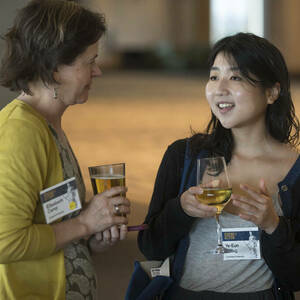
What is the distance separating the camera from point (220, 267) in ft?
7.27

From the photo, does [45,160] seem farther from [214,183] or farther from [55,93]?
[214,183]

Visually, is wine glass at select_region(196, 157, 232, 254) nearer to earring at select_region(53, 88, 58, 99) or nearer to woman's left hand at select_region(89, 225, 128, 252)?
woman's left hand at select_region(89, 225, 128, 252)

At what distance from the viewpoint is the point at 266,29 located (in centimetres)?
2291

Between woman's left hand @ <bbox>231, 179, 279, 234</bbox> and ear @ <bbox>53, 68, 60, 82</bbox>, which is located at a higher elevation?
ear @ <bbox>53, 68, 60, 82</bbox>

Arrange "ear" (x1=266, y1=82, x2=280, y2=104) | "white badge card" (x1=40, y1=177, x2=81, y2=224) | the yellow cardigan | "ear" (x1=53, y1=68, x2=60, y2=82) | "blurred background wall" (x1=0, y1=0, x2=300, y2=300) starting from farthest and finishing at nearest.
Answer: "blurred background wall" (x1=0, y1=0, x2=300, y2=300) → "ear" (x1=266, y1=82, x2=280, y2=104) → "ear" (x1=53, y1=68, x2=60, y2=82) → "white badge card" (x1=40, y1=177, x2=81, y2=224) → the yellow cardigan

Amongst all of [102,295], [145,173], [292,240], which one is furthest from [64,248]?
[145,173]

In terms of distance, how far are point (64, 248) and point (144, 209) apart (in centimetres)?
287

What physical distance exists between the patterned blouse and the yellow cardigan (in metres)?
0.07

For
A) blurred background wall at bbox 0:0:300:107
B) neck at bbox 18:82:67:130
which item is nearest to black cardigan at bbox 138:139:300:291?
neck at bbox 18:82:67:130

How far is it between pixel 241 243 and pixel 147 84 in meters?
16.7

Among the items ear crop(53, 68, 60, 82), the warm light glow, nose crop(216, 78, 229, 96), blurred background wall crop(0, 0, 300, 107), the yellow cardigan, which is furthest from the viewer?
blurred background wall crop(0, 0, 300, 107)

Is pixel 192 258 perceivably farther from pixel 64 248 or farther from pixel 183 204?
pixel 64 248

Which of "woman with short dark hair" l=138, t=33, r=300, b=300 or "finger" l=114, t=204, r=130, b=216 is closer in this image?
"finger" l=114, t=204, r=130, b=216

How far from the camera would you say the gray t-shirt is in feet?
7.26
